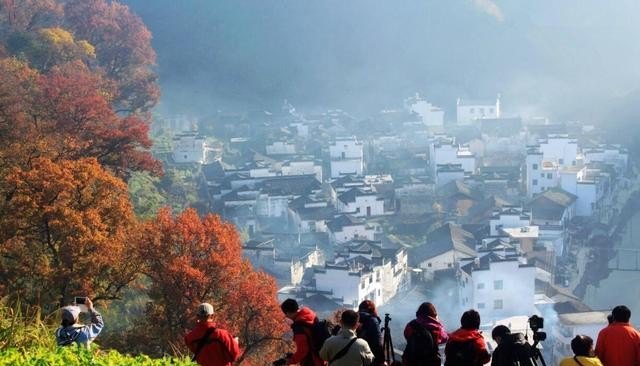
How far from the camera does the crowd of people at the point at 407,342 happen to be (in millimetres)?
4574

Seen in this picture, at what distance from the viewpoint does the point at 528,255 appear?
2334cm

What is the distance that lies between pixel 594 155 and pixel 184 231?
2878cm

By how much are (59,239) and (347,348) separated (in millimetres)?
7898

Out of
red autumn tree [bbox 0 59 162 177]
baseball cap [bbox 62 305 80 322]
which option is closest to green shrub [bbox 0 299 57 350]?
baseball cap [bbox 62 305 80 322]

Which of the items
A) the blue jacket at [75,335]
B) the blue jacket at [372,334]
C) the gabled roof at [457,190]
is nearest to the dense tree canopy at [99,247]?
the blue jacket at [75,335]

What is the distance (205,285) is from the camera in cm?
1170

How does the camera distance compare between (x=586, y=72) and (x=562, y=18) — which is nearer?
(x=586, y=72)

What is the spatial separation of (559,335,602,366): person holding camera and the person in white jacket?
133 cm

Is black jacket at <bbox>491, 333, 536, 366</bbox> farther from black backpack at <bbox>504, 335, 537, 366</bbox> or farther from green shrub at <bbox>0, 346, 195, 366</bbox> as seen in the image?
green shrub at <bbox>0, 346, 195, 366</bbox>

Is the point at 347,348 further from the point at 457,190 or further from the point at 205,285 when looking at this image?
the point at 457,190

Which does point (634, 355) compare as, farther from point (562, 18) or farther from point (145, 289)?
point (562, 18)

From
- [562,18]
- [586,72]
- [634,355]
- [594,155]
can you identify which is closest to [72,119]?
[634,355]

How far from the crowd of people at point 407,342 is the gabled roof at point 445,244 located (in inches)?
722

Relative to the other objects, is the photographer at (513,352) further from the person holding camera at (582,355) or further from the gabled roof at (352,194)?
the gabled roof at (352,194)
